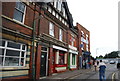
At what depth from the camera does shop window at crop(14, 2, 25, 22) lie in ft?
31.6

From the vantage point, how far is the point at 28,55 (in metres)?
10.6

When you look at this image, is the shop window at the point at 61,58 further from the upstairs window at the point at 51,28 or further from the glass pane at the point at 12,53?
the glass pane at the point at 12,53

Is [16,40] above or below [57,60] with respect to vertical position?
above

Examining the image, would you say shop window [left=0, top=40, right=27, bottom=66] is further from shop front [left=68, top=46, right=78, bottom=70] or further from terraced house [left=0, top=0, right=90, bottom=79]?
shop front [left=68, top=46, right=78, bottom=70]

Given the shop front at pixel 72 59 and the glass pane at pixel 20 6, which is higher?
the glass pane at pixel 20 6

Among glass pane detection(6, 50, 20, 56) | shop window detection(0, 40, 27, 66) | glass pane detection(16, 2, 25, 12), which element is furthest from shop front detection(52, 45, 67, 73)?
glass pane detection(16, 2, 25, 12)

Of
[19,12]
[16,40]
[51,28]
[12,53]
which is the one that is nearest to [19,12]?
[19,12]

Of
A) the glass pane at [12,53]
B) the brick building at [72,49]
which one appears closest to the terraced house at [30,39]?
the glass pane at [12,53]

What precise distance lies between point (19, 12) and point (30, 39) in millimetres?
2239

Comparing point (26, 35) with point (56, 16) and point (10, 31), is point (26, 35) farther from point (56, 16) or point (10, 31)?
point (56, 16)

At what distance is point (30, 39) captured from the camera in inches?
428

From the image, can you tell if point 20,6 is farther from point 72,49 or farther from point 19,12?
point 72,49

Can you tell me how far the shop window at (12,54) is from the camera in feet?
28.2

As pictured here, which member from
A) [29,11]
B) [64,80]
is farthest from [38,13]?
[64,80]
